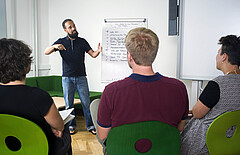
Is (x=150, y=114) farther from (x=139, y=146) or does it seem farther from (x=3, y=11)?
(x=3, y=11)

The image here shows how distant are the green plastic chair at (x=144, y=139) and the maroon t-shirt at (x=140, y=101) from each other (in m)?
0.14

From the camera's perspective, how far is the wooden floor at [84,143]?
9.91ft

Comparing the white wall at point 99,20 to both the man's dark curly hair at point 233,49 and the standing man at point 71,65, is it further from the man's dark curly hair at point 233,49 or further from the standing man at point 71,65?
the man's dark curly hair at point 233,49

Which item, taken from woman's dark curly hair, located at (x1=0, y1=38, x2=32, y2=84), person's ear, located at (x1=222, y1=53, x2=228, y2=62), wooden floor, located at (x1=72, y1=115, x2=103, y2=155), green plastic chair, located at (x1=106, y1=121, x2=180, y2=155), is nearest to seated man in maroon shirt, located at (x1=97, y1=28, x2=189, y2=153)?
green plastic chair, located at (x1=106, y1=121, x2=180, y2=155)

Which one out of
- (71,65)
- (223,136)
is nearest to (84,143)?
(71,65)

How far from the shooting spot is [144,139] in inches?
45.8

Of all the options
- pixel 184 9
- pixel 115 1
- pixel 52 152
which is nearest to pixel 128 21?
pixel 115 1

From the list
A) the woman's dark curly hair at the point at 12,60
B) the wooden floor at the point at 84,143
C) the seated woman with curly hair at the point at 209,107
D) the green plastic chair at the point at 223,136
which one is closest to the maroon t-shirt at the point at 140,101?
the green plastic chair at the point at 223,136

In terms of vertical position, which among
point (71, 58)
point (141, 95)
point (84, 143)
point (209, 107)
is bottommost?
point (84, 143)

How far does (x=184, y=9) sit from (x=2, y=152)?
3146 mm

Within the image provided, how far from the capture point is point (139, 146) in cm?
118

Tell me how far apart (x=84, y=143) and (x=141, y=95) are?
7.34ft

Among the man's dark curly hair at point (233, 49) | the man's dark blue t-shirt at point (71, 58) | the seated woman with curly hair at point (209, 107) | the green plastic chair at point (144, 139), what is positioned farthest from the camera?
the man's dark blue t-shirt at point (71, 58)

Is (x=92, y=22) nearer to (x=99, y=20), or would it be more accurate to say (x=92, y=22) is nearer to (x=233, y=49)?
(x=99, y=20)
